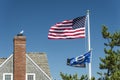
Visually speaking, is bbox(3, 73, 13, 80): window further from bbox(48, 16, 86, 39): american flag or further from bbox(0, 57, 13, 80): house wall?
bbox(48, 16, 86, 39): american flag

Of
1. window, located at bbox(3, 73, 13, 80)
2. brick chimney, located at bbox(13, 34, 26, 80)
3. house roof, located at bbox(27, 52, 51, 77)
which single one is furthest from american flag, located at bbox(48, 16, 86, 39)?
house roof, located at bbox(27, 52, 51, 77)

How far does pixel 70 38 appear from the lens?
1526 inches

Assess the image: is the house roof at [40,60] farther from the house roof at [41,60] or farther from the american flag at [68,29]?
the american flag at [68,29]

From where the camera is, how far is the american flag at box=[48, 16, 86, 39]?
38.9 meters

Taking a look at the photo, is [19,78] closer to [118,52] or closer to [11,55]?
[11,55]

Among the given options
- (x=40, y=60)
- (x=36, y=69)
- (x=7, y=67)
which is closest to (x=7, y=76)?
(x=7, y=67)

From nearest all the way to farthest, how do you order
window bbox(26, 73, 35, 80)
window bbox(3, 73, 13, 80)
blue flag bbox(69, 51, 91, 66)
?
blue flag bbox(69, 51, 91, 66) → window bbox(3, 73, 13, 80) → window bbox(26, 73, 35, 80)

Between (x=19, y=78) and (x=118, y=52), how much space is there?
10667 mm

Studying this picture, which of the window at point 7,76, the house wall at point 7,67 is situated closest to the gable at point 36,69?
the house wall at point 7,67

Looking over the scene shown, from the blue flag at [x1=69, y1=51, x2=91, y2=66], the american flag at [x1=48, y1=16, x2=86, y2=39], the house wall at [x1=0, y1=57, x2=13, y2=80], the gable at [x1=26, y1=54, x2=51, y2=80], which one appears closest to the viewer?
the american flag at [x1=48, y1=16, x2=86, y2=39]

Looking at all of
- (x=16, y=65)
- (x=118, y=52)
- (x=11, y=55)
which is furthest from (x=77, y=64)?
(x=11, y=55)

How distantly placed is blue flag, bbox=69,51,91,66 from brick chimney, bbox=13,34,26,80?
40.2 feet

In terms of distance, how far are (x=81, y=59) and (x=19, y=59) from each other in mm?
12737

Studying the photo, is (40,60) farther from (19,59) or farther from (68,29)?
(68,29)
